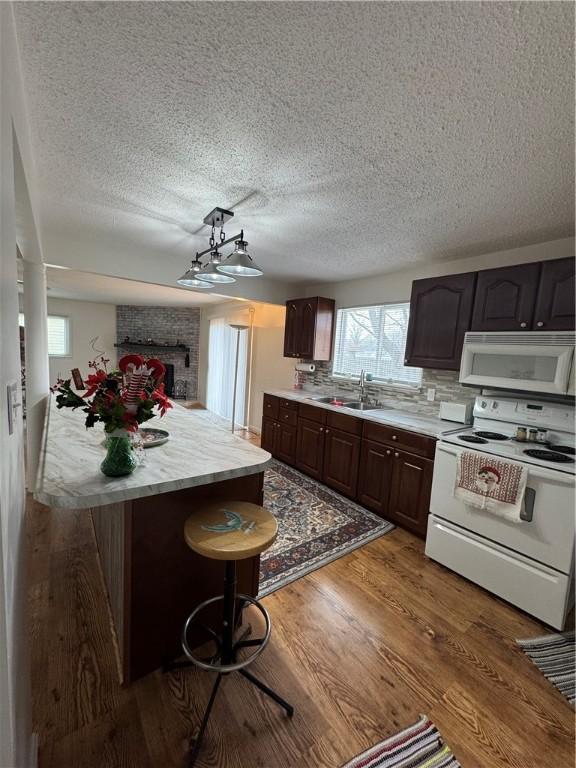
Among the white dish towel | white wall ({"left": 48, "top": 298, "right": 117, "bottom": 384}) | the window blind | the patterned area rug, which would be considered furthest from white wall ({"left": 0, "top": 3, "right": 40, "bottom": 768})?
the window blind

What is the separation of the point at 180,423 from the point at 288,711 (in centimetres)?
157

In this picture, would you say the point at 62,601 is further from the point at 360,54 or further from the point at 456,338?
the point at 456,338

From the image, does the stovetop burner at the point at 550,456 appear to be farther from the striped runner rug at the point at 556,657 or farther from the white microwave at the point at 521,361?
the striped runner rug at the point at 556,657

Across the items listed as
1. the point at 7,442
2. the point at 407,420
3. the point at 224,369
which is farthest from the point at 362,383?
the point at 224,369

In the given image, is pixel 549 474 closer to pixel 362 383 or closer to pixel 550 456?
pixel 550 456

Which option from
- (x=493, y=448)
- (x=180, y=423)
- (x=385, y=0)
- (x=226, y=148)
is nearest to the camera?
(x=385, y=0)

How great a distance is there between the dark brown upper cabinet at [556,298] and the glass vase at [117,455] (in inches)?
103

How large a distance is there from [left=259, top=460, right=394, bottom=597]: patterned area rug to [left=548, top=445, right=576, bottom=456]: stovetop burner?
4.39 ft

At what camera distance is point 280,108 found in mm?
1244

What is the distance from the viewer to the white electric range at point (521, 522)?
178 cm

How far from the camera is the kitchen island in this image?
1209 mm

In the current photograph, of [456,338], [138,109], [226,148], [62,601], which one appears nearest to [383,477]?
[456,338]

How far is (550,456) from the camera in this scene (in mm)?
1938

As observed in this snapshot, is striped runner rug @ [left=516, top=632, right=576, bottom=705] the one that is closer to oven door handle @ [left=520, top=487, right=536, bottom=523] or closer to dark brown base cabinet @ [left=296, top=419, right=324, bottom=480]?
oven door handle @ [left=520, top=487, right=536, bottom=523]
